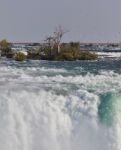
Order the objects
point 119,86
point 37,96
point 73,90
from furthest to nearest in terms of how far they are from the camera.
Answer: point 119,86 < point 73,90 < point 37,96

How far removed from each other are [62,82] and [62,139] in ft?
16.7

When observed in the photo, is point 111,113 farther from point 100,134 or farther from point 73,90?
point 73,90

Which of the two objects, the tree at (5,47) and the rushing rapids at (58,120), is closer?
the rushing rapids at (58,120)

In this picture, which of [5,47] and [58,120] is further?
[5,47]

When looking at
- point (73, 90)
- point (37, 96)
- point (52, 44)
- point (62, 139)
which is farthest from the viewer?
point (52, 44)

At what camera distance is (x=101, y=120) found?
13.3m

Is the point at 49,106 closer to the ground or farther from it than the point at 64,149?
farther from it

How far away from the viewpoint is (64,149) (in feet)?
41.9

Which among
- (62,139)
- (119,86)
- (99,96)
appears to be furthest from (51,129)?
(119,86)

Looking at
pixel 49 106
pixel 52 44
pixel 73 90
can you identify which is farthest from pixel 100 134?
pixel 52 44

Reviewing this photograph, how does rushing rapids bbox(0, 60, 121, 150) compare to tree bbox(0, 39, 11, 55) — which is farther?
tree bbox(0, 39, 11, 55)

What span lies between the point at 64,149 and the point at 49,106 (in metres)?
1.25

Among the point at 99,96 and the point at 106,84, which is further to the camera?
the point at 106,84

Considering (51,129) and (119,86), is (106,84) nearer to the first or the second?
(119,86)
